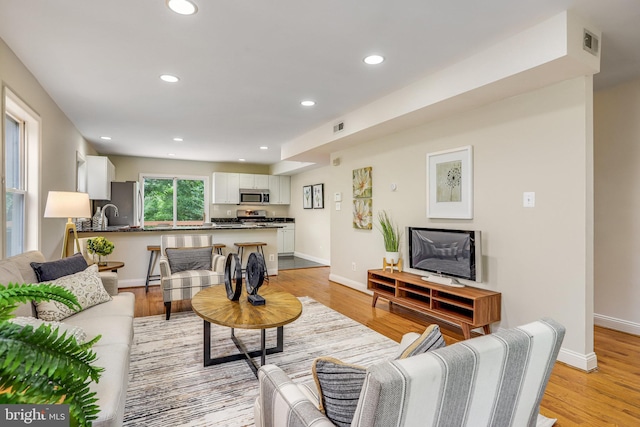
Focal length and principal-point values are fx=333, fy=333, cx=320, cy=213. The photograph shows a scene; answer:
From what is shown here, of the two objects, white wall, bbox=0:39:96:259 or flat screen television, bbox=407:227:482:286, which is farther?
flat screen television, bbox=407:227:482:286

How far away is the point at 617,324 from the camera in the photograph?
131 inches

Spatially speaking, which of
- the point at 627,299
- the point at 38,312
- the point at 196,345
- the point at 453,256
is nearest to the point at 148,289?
the point at 196,345

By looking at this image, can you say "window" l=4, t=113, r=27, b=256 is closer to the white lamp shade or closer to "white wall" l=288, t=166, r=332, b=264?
the white lamp shade

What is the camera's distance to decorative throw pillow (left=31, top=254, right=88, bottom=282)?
7.51 feet

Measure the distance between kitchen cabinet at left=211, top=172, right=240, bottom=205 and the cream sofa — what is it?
545 centimetres

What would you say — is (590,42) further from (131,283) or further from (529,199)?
(131,283)

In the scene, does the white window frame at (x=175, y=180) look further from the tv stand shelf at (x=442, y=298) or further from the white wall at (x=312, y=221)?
the tv stand shelf at (x=442, y=298)

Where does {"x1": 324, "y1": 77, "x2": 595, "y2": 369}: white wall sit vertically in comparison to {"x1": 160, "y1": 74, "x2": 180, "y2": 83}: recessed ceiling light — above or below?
below

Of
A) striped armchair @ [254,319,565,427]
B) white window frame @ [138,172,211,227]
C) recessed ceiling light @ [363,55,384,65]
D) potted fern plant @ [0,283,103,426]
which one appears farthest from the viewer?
white window frame @ [138,172,211,227]

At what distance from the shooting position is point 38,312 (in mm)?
2104

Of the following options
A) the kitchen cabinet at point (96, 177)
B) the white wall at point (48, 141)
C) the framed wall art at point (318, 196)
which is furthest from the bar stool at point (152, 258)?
the framed wall art at point (318, 196)

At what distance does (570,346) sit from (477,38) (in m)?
2.44

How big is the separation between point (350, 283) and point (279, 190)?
14.6ft

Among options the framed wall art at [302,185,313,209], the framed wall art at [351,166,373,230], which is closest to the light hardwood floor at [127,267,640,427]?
the framed wall art at [351,166,373,230]
